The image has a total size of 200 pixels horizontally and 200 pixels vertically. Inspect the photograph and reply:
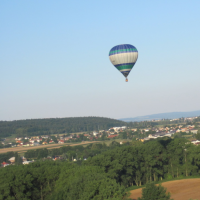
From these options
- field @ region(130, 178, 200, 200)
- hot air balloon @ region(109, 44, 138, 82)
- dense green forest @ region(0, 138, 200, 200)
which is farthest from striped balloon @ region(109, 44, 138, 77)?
field @ region(130, 178, 200, 200)

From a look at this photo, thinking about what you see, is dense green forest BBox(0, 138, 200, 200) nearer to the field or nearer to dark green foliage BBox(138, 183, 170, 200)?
dark green foliage BBox(138, 183, 170, 200)

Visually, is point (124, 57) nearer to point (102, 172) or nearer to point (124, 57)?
point (124, 57)

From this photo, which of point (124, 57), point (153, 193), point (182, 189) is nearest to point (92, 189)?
point (153, 193)

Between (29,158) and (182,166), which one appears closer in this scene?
(182,166)

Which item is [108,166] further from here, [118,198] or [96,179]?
[118,198]

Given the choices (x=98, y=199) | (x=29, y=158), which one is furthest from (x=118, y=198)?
(x=29, y=158)
